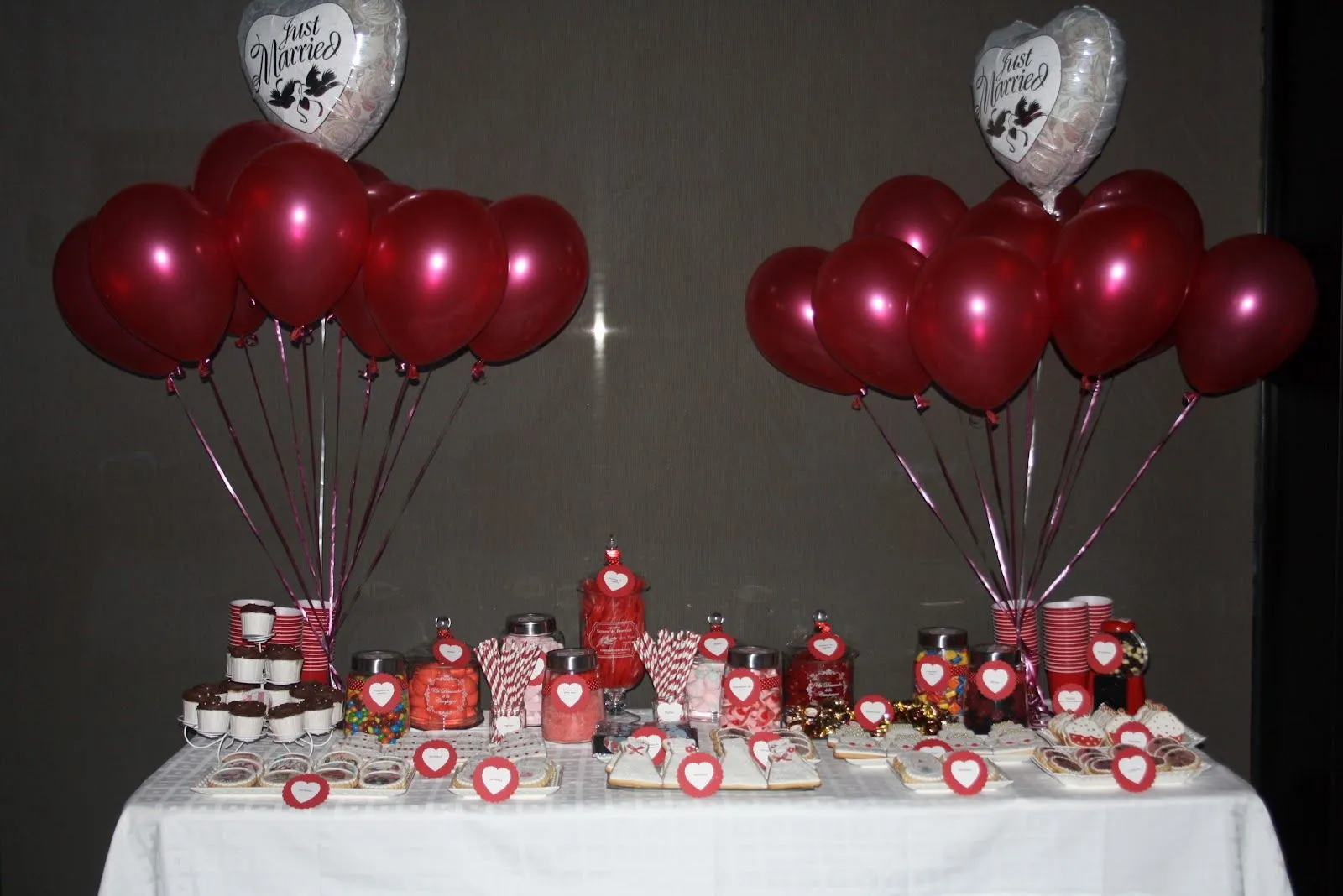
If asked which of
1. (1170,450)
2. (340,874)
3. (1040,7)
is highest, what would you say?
(1040,7)

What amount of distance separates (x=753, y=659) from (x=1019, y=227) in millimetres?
991

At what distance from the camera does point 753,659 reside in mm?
2225

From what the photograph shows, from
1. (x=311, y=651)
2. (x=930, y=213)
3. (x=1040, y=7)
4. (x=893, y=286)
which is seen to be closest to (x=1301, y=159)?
(x=1040, y=7)

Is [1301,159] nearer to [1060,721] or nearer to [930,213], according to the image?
[930,213]

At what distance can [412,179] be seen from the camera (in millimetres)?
2588

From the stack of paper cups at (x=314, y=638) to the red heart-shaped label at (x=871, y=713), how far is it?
44.2 inches

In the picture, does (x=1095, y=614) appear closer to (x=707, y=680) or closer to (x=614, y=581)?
(x=707, y=680)

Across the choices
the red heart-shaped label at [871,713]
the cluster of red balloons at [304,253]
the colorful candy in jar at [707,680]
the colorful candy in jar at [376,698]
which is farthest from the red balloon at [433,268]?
the red heart-shaped label at [871,713]

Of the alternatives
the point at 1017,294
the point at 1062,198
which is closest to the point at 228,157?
the point at 1017,294

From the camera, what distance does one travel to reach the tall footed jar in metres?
2.34

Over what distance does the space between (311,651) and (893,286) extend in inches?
56.0

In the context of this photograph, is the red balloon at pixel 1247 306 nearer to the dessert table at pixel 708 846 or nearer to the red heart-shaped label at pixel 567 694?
the dessert table at pixel 708 846

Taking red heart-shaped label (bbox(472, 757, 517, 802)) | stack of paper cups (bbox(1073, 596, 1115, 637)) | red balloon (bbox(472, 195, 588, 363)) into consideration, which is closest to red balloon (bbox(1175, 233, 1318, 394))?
stack of paper cups (bbox(1073, 596, 1115, 637))

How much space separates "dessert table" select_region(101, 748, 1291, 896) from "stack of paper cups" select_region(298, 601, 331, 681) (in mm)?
479
